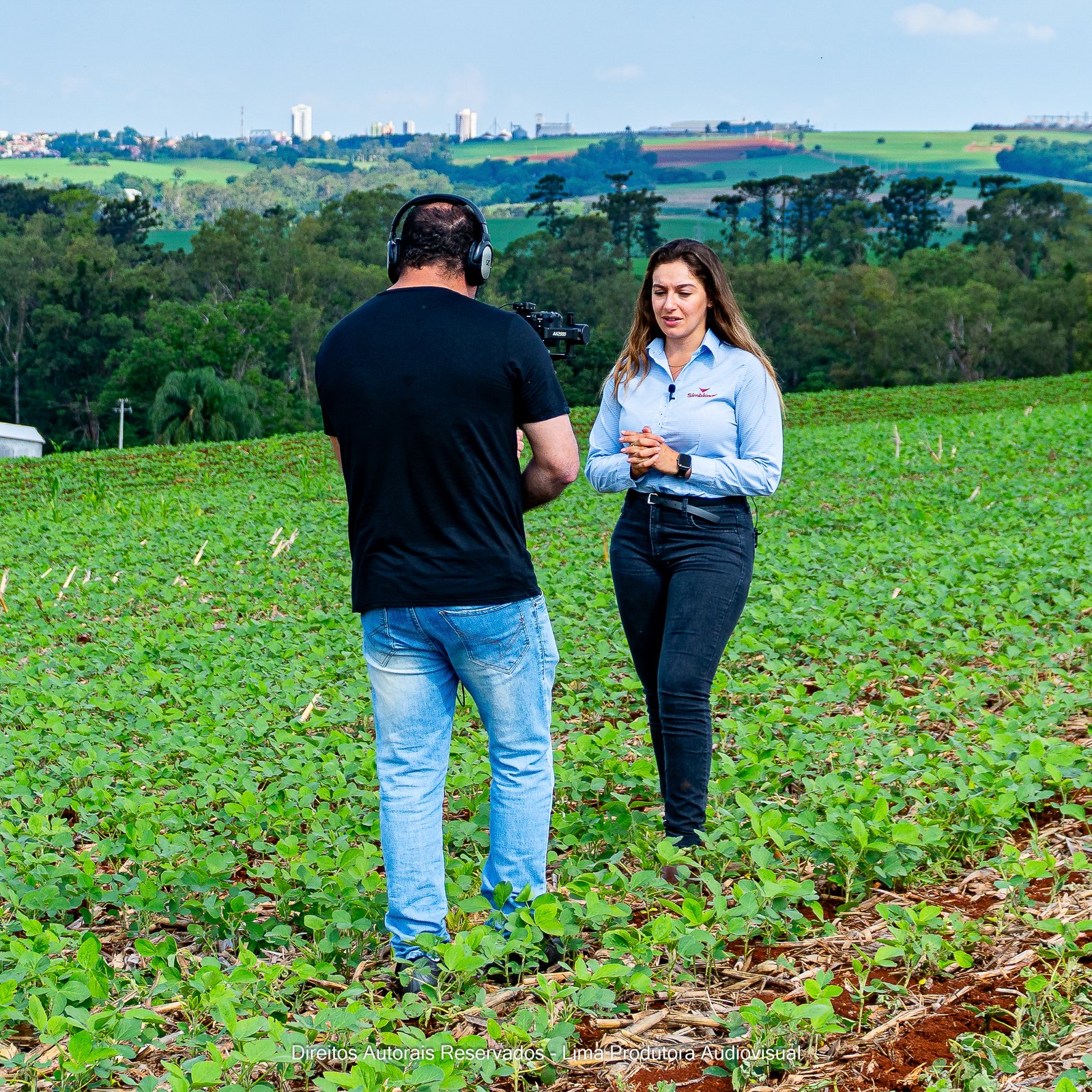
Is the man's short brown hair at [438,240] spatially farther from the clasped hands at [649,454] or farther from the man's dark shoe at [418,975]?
the man's dark shoe at [418,975]

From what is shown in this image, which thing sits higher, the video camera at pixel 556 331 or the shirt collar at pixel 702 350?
the video camera at pixel 556 331

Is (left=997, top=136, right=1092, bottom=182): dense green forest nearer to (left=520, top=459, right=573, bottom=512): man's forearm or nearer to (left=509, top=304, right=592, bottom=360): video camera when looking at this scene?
(left=509, top=304, right=592, bottom=360): video camera

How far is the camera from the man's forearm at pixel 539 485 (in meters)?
3.36

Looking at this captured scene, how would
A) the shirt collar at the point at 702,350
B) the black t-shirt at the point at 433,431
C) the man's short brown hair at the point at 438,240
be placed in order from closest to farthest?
the black t-shirt at the point at 433,431 → the man's short brown hair at the point at 438,240 → the shirt collar at the point at 702,350

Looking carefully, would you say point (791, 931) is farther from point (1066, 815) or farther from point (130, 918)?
point (130, 918)

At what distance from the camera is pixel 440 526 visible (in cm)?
318

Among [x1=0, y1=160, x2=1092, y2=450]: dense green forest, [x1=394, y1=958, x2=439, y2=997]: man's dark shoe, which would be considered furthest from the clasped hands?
[x1=0, y1=160, x2=1092, y2=450]: dense green forest

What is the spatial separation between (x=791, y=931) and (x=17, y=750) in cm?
433

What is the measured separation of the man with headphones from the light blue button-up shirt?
856 millimetres

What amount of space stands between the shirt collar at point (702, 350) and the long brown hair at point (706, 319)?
24 mm

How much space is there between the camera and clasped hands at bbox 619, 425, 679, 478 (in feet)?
13.3

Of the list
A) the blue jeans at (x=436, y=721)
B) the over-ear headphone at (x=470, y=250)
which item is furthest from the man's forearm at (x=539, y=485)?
the over-ear headphone at (x=470, y=250)

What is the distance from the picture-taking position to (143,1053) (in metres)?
3.21

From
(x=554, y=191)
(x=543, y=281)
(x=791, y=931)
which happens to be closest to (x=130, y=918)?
(x=791, y=931)
